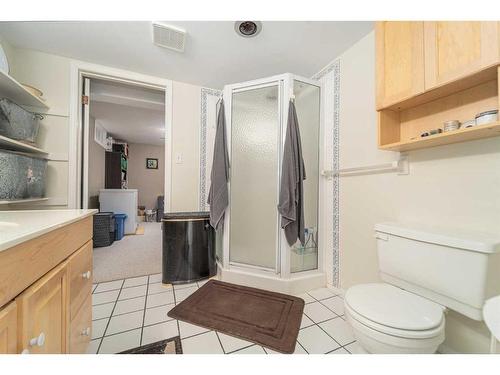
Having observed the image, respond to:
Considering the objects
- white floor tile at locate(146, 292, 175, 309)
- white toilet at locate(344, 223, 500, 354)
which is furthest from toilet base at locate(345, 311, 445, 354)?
white floor tile at locate(146, 292, 175, 309)

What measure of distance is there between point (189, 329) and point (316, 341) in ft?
2.43

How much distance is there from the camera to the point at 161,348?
3.53 feet

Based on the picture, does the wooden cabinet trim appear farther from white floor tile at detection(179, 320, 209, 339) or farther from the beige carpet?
the beige carpet

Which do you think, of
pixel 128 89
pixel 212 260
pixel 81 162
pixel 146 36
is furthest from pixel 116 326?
pixel 128 89

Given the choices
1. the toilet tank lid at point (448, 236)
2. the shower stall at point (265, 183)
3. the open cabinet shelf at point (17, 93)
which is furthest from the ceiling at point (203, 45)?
the toilet tank lid at point (448, 236)

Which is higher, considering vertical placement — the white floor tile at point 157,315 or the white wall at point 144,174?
the white wall at point 144,174

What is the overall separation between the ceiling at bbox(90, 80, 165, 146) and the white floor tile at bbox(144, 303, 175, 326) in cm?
221

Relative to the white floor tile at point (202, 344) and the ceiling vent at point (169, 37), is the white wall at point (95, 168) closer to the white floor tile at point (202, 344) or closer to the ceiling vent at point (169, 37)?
the ceiling vent at point (169, 37)

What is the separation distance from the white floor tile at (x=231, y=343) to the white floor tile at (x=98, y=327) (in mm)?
698

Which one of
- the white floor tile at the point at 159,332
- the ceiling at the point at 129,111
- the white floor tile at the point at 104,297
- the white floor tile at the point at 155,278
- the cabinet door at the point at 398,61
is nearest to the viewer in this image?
the cabinet door at the point at 398,61

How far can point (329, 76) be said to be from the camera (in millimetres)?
1830

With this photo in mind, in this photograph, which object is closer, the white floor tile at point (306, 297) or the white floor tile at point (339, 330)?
the white floor tile at point (339, 330)

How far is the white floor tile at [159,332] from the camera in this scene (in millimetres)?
1143
